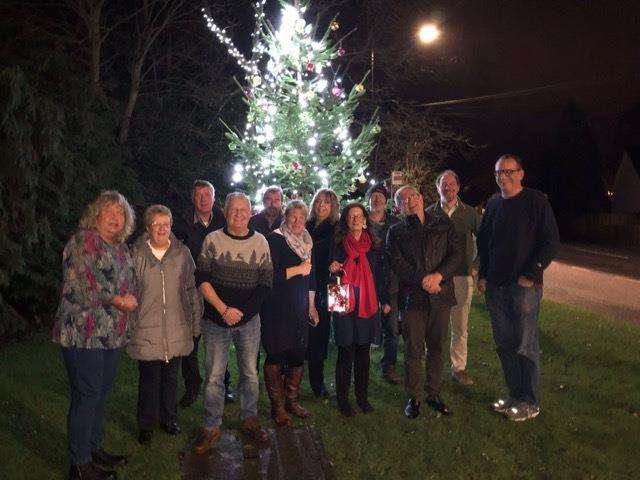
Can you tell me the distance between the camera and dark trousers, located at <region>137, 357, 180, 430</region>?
4.52m

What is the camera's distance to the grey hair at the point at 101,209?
12.9 feet

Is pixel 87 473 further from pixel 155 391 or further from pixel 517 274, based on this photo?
pixel 517 274

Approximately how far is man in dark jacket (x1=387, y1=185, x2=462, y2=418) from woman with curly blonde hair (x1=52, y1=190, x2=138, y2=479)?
236 cm

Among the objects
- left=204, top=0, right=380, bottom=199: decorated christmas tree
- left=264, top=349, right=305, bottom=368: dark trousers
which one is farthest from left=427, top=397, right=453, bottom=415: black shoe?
left=204, top=0, right=380, bottom=199: decorated christmas tree

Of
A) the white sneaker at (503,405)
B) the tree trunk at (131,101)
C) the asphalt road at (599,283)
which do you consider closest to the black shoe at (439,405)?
the white sneaker at (503,405)

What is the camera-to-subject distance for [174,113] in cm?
1481

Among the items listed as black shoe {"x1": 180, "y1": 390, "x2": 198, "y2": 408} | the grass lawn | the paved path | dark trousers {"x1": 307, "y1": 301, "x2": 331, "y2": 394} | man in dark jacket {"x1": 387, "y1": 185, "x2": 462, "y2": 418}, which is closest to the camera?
the paved path

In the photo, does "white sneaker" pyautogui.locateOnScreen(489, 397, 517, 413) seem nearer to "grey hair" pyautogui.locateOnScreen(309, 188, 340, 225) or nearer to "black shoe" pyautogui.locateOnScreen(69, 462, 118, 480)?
"grey hair" pyautogui.locateOnScreen(309, 188, 340, 225)

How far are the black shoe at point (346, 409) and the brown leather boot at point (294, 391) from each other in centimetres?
29

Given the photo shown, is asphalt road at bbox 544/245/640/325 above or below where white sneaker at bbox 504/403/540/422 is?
above

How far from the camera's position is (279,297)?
4.83m

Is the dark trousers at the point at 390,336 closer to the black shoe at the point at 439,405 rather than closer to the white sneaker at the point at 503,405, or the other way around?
the black shoe at the point at 439,405

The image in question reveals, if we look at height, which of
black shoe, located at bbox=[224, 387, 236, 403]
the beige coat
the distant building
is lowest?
black shoe, located at bbox=[224, 387, 236, 403]

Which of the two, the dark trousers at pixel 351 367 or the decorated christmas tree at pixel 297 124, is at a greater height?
the decorated christmas tree at pixel 297 124
